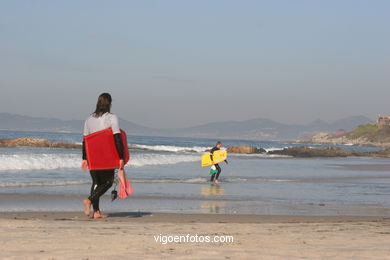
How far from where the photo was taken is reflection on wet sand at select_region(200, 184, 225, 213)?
1220 cm

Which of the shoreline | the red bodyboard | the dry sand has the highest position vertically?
the red bodyboard

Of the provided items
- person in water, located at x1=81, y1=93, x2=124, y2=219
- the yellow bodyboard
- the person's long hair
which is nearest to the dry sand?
person in water, located at x1=81, y1=93, x2=124, y2=219

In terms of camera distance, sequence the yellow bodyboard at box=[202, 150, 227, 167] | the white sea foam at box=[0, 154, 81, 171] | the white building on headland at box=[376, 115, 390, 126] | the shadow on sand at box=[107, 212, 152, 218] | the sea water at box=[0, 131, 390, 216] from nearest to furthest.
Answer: the shadow on sand at box=[107, 212, 152, 218], the sea water at box=[0, 131, 390, 216], the yellow bodyboard at box=[202, 150, 227, 167], the white sea foam at box=[0, 154, 81, 171], the white building on headland at box=[376, 115, 390, 126]

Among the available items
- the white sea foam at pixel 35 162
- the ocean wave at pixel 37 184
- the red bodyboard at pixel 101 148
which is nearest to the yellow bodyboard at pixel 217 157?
the ocean wave at pixel 37 184

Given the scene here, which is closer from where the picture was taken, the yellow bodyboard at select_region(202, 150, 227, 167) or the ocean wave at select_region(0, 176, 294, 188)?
the ocean wave at select_region(0, 176, 294, 188)

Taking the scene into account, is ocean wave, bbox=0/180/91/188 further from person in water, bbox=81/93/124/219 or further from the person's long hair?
the person's long hair

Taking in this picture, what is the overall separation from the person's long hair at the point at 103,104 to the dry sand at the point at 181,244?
1.69 meters

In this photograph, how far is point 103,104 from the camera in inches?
365

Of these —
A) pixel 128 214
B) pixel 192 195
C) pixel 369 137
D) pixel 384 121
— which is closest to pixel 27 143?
pixel 192 195

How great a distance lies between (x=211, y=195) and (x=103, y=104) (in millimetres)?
7075

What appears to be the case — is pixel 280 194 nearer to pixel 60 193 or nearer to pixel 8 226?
pixel 60 193

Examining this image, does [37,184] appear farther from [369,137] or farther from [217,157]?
[369,137]

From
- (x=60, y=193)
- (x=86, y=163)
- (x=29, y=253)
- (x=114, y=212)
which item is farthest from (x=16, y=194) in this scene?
(x=29, y=253)

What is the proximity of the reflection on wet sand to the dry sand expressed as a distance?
2173mm
